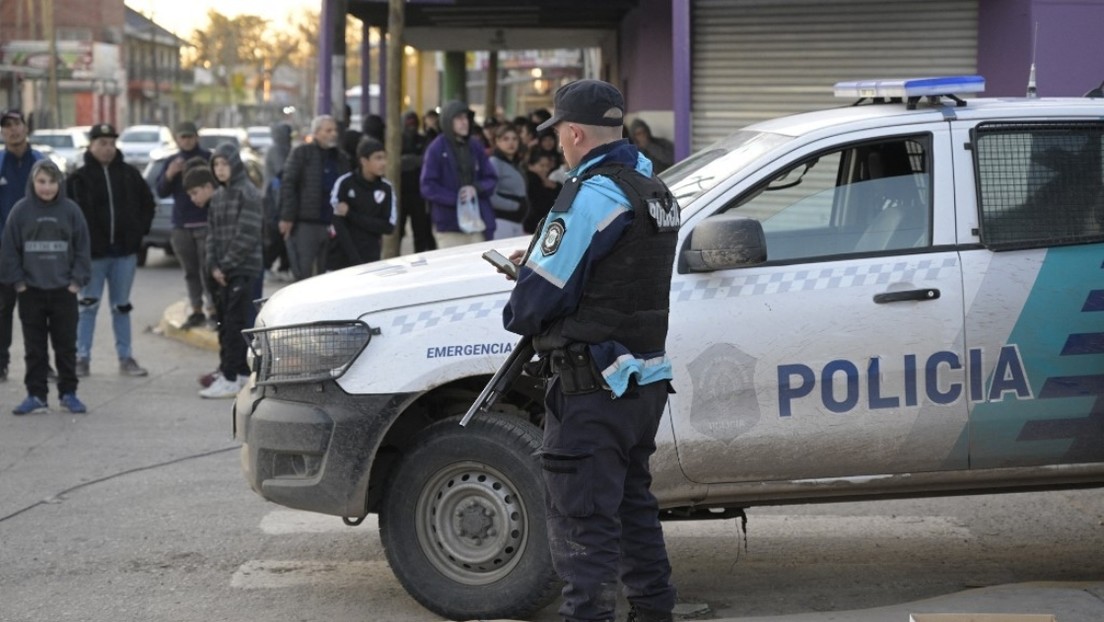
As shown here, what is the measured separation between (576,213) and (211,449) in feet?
17.1

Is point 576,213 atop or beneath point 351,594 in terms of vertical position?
atop

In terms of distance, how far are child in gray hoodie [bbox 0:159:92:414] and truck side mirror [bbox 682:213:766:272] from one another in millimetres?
6059

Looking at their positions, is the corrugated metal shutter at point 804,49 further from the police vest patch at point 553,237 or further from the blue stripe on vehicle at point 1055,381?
the police vest patch at point 553,237

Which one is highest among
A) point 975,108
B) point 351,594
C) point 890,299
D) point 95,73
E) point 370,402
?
point 95,73

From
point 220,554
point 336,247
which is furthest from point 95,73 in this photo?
point 220,554

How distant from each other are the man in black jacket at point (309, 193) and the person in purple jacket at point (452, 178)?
32.3 inches

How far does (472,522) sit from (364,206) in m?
5.71

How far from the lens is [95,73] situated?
71125 mm

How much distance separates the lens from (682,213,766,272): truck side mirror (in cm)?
518

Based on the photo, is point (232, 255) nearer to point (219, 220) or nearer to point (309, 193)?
point (219, 220)

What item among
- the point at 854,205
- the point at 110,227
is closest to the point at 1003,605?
the point at 854,205

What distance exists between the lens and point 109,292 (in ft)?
38.1

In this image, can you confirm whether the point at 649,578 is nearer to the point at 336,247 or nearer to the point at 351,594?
the point at 351,594

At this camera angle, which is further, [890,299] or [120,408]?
[120,408]
